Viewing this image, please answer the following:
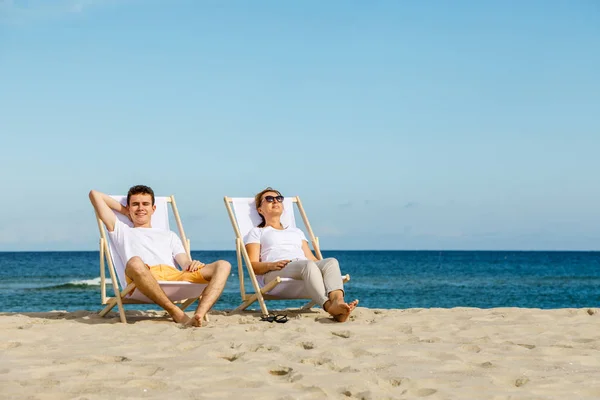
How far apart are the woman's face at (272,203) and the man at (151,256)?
84cm

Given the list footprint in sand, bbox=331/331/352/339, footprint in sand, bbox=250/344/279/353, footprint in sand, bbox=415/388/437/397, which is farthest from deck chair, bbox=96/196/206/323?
footprint in sand, bbox=415/388/437/397

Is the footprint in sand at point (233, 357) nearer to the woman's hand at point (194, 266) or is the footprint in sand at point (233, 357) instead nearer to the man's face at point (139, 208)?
the woman's hand at point (194, 266)

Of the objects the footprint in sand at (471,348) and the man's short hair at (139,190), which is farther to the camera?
the man's short hair at (139,190)

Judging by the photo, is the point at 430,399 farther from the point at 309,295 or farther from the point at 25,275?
the point at 25,275

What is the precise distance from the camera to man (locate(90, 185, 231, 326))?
5227mm

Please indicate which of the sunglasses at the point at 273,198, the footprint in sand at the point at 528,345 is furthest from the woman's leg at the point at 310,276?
the footprint in sand at the point at 528,345

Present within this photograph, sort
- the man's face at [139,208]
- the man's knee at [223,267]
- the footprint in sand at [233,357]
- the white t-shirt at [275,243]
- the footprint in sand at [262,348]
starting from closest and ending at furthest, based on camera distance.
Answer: the footprint in sand at [233,357]
the footprint in sand at [262,348]
the man's knee at [223,267]
the man's face at [139,208]
the white t-shirt at [275,243]

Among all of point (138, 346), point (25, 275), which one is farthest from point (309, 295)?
point (25, 275)

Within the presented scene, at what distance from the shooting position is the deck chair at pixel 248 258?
5824 mm

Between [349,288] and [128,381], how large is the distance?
2077cm

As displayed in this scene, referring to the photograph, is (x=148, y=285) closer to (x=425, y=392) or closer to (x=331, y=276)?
(x=331, y=276)

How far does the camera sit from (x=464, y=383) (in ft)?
10.4

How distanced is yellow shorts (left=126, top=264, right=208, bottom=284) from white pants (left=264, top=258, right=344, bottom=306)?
0.77 meters

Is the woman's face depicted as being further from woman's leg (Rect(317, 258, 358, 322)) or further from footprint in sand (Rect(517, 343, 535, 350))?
footprint in sand (Rect(517, 343, 535, 350))
